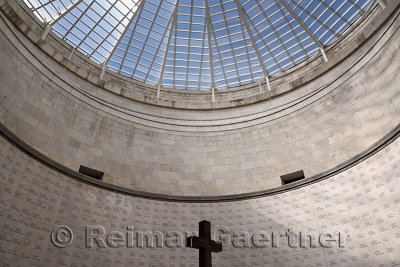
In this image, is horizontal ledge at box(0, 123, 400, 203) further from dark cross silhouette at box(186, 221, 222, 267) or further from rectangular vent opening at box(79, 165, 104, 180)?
dark cross silhouette at box(186, 221, 222, 267)

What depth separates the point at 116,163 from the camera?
19.4 metres

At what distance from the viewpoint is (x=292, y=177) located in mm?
18906

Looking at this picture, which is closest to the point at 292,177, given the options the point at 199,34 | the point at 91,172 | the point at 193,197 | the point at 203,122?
the point at 193,197

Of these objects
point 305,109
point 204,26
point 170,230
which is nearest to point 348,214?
point 305,109

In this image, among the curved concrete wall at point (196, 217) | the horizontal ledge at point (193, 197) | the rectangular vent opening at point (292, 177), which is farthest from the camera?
the rectangular vent opening at point (292, 177)

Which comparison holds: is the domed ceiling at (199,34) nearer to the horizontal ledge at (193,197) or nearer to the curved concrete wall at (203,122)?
the curved concrete wall at (203,122)

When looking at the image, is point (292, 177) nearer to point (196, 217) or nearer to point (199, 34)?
point (196, 217)

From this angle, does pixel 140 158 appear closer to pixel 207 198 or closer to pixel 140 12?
pixel 207 198

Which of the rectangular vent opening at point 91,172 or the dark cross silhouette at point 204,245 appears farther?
the rectangular vent opening at point 91,172

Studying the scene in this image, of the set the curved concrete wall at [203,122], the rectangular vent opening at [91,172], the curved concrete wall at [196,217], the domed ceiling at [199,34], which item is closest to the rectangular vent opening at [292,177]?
the curved concrete wall at [203,122]

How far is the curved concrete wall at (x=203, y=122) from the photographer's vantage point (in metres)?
16.7

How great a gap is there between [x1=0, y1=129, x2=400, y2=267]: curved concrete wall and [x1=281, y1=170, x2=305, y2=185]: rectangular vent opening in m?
1.41

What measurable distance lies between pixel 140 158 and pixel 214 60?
1155cm

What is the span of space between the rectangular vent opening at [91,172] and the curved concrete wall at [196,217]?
5.05 feet
